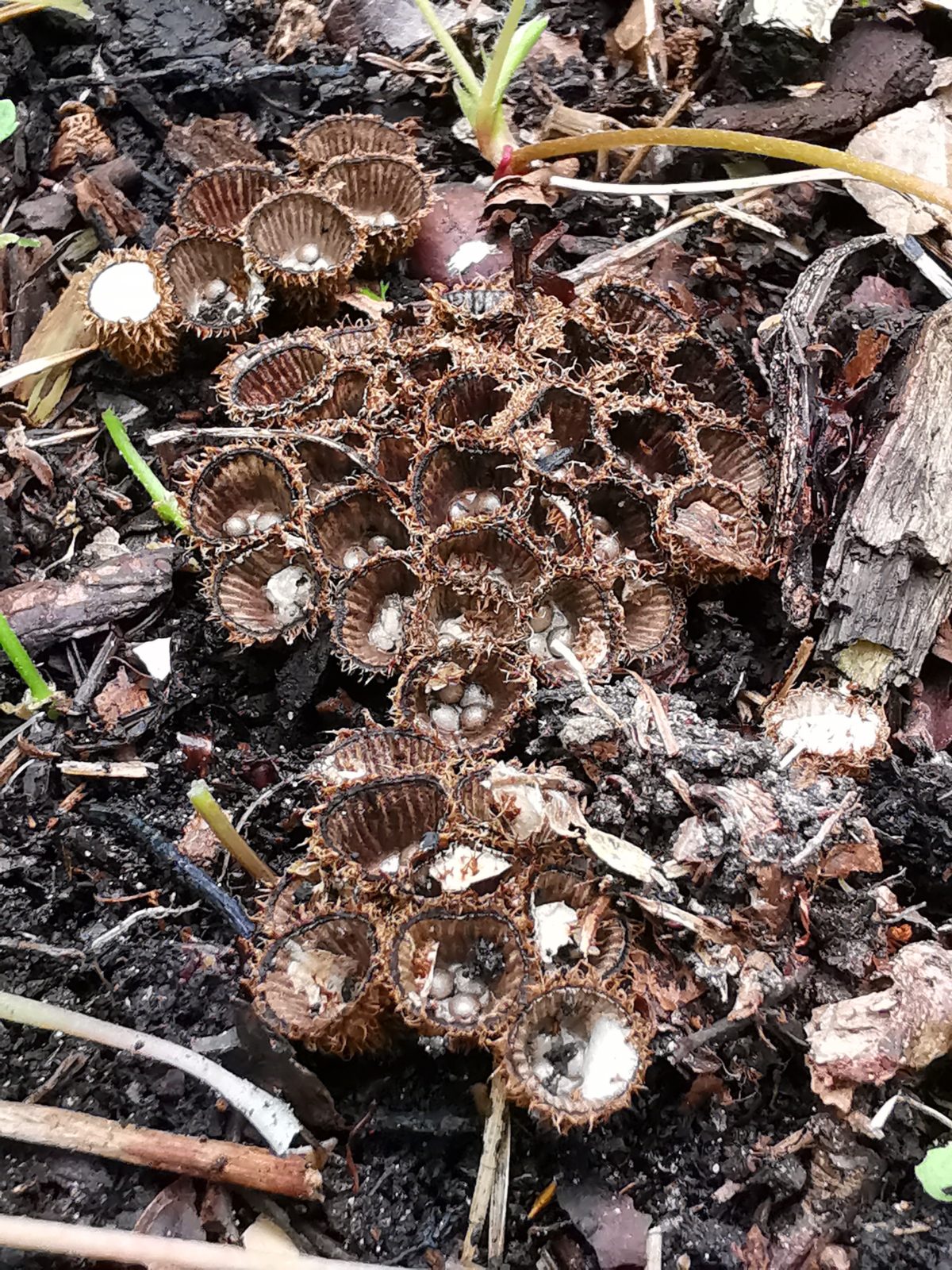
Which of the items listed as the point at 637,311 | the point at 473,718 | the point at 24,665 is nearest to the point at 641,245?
the point at 637,311

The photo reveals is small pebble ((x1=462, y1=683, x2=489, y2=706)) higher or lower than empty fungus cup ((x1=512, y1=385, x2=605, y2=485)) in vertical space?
lower

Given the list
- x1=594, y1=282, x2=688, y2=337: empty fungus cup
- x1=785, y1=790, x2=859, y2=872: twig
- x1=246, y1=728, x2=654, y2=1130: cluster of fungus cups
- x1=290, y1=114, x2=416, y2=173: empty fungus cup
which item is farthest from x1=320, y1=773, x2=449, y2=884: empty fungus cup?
x1=290, y1=114, x2=416, y2=173: empty fungus cup

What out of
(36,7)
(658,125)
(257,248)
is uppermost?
(36,7)

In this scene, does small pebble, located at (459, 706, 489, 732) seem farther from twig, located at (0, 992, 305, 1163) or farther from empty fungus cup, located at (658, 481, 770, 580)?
twig, located at (0, 992, 305, 1163)

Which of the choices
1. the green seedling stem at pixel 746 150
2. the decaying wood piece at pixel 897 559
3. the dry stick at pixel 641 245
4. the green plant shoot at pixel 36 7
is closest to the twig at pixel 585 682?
the decaying wood piece at pixel 897 559

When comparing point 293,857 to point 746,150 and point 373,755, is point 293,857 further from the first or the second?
point 746,150
